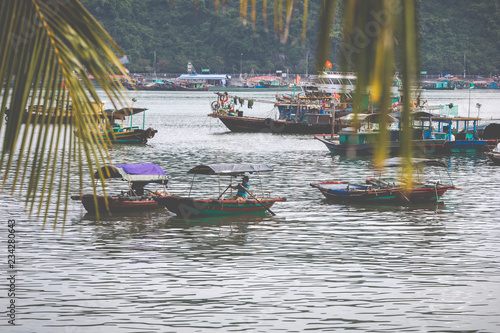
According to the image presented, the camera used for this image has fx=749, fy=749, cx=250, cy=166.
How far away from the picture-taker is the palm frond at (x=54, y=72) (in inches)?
89.0

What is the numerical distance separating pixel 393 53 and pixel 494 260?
2165 centimetres

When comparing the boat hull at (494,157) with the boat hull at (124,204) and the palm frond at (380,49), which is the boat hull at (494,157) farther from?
the palm frond at (380,49)

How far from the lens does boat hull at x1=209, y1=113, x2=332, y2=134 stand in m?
78.4

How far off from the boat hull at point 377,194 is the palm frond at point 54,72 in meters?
29.6

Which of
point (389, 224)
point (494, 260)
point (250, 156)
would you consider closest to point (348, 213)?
point (389, 224)

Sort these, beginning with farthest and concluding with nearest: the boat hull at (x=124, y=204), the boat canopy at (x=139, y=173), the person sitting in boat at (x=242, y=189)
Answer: the boat canopy at (x=139, y=173), the boat hull at (x=124, y=204), the person sitting in boat at (x=242, y=189)

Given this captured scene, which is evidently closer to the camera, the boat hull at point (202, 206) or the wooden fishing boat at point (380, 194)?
the boat hull at point (202, 206)

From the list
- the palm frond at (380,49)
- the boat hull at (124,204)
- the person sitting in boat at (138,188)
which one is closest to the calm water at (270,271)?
the boat hull at (124,204)

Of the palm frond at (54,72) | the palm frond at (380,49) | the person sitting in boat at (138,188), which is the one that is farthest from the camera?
the person sitting in boat at (138,188)

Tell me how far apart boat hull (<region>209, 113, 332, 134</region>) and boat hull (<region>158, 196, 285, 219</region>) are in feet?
162

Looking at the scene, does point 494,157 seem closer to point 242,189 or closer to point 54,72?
point 242,189

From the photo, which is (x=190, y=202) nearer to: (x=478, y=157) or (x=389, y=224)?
(x=389, y=224)

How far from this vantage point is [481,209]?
31.5 meters

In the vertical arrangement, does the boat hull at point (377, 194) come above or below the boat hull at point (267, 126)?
below
